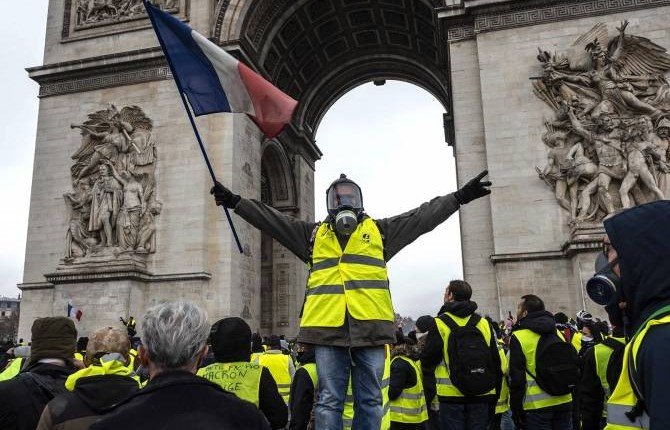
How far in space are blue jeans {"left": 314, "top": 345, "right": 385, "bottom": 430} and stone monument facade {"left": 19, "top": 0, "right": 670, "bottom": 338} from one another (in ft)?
32.3

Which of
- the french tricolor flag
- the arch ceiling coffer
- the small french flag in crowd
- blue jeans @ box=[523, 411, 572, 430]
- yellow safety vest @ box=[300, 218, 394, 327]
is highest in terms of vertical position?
the arch ceiling coffer

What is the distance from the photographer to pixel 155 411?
1.83 metres

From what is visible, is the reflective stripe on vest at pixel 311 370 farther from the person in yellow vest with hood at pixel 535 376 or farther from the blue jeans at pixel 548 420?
the blue jeans at pixel 548 420

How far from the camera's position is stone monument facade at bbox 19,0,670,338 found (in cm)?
1330

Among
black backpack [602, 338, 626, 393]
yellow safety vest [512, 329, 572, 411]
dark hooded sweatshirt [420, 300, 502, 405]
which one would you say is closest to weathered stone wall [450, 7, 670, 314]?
yellow safety vest [512, 329, 572, 411]

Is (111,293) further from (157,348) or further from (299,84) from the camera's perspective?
(157,348)

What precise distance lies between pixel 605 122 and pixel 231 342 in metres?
12.3

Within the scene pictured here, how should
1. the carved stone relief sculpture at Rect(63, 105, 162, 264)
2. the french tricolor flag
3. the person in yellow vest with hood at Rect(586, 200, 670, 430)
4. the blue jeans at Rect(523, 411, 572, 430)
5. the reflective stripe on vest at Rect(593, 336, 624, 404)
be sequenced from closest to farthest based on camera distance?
the person in yellow vest with hood at Rect(586, 200, 670, 430) < the reflective stripe on vest at Rect(593, 336, 624, 404) < the blue jeans at Rect(523, 411, 572, 430) < the french tricolor flag < the carved stone relief sculpture at Rect(63, 105, 162, 264)

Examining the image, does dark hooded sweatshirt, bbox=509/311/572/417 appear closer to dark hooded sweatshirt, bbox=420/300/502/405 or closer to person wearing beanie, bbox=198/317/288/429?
dark hooded sweatshirt, bbox=420/300/502/405

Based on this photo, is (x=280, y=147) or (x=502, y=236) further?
(x=280, y=147)

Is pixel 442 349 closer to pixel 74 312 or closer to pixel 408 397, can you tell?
pixel 408 397

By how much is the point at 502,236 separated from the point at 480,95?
13.2ft

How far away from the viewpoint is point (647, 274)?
1.70 meters

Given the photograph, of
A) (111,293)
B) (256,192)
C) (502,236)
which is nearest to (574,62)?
(502,236)
